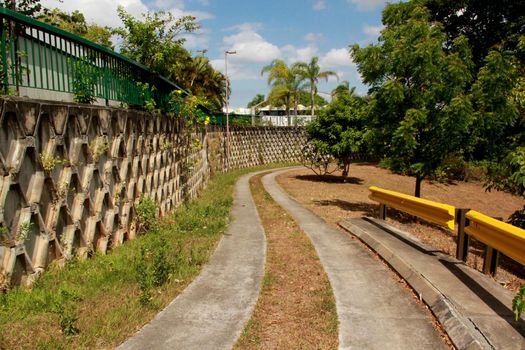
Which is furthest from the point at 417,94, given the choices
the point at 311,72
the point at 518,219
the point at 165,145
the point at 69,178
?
the point at 311,72

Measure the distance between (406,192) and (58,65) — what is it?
2310 cm

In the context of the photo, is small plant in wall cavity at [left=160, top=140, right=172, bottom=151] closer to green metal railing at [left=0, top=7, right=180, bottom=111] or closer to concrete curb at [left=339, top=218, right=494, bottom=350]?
green metal railing at [left=0, top=7, right=180, bottom=111]

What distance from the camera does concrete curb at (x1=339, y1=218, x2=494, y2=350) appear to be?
4152 millimetres

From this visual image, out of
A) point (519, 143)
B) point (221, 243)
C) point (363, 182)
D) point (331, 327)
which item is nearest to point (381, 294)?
point (331, 327)

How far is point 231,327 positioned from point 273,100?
55.7 metres

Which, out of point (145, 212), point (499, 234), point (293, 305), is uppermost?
point (499, 234)

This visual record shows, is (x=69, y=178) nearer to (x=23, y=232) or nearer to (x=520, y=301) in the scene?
(x=23, y=232)

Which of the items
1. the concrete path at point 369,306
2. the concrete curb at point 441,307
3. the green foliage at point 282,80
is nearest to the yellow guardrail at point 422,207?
the concrete curb at point 441,307

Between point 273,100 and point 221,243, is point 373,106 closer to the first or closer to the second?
point 221,243

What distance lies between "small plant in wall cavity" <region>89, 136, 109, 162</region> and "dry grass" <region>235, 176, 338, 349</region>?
3.24 metres

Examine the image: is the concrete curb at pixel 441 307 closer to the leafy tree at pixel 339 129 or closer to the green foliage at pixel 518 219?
the green foliage at pixel 518 219

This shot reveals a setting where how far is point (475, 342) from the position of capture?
4055 millimetres

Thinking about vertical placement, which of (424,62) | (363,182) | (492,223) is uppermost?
(424,62)

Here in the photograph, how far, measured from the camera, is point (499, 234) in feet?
18.1
